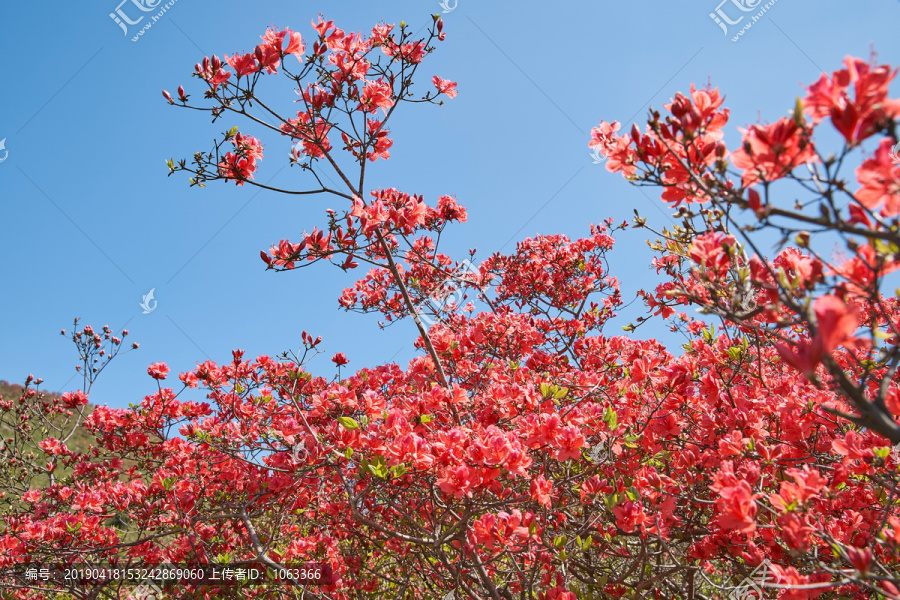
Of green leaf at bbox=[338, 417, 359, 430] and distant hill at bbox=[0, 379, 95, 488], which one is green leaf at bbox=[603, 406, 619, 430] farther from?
distant hill at bbox=[0, 379, 95, 488]

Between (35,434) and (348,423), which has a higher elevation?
(35,434)

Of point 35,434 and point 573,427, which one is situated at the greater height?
point 35,434

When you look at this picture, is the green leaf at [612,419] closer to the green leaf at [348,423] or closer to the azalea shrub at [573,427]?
the azalea shrub at [573,427]

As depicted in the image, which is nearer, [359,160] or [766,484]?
[766,484]

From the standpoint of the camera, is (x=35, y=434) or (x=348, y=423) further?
(x=35, y=434)

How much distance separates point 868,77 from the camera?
0.94m

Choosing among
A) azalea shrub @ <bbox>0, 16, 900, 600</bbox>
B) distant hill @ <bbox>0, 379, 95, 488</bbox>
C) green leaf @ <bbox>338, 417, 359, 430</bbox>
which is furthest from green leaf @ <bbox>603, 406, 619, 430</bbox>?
distant hill @ <bbox>0, 379, 95, 488</bbox>

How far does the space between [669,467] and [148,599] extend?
464cm

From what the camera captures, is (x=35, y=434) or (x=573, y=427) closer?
(x=573, y=427)

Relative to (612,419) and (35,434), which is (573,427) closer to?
(612,419)

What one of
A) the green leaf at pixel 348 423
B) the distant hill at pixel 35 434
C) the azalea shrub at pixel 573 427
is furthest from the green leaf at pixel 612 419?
the distant hill at pixel 35 434

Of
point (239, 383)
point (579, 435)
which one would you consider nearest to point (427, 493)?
point (579, 435)

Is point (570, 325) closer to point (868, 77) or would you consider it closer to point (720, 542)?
point (720, 542)

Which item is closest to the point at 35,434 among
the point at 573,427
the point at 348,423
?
the point at 348,423
